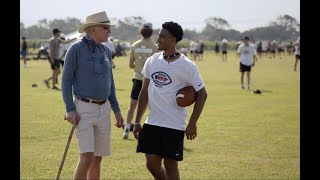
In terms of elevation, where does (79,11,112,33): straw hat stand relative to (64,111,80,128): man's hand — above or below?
above

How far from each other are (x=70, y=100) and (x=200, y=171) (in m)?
2.89

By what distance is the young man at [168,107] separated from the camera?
6074 millimetres

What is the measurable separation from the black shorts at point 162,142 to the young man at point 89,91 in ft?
1.54

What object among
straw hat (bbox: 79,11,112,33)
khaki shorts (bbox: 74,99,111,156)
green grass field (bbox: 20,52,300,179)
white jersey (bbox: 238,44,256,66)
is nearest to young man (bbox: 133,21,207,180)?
khaki shorts (bbox: 74,99,111,156)

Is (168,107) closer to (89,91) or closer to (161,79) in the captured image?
(161,79)

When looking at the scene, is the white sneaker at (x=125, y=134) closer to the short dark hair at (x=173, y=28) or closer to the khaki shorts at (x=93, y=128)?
the khaki shorts at (x=93, y=128)

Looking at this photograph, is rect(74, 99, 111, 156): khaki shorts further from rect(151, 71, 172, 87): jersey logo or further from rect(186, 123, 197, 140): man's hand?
rect(186, 123, 197, 140): man's hand

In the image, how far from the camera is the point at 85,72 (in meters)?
6.17

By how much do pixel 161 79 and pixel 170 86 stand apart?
0.41ft

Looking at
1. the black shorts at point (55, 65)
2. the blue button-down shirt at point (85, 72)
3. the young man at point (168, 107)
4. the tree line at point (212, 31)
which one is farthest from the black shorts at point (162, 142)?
the tree line at point (212, 31)

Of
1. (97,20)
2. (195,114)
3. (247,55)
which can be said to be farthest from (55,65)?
(195,114)

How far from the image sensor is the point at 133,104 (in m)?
10.8

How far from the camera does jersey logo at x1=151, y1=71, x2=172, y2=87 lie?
20.1 feet

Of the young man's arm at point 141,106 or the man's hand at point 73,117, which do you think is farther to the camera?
the young man's arm at point 141,106
